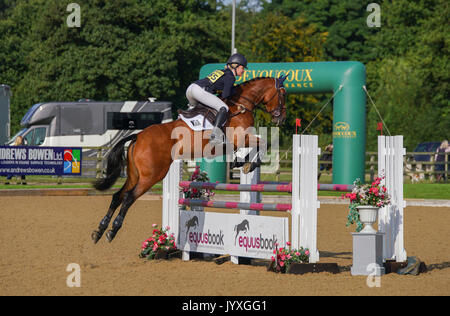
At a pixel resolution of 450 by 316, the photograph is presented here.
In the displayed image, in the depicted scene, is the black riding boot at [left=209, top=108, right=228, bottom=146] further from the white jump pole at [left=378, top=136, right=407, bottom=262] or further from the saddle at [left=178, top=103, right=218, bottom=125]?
the white jump pole at [left=378, top=136, right=407, bottom=262]

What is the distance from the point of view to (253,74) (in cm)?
2066

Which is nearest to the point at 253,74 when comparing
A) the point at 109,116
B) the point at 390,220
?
the point at 109,116

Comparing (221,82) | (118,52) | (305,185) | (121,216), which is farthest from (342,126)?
(118,52)

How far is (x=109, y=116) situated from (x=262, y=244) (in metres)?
21.7

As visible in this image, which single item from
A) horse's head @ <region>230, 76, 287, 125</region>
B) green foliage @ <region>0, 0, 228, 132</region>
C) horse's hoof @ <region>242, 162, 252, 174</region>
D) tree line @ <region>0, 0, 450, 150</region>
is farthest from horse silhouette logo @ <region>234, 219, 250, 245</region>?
green foliage @ <region>0, 0, 228, 132</region>

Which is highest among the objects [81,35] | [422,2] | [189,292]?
[422,2]

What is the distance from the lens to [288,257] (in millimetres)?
7523

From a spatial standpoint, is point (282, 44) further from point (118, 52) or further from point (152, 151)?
point (152, 151)

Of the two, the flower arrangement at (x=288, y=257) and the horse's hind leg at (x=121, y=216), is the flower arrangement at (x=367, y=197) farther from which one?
the horse's hind leg at (x=121, y=216)

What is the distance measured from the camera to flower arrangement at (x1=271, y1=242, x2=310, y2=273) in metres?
7.55

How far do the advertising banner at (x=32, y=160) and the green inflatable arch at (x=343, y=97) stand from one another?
672 centimetres

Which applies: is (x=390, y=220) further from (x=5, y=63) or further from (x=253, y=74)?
(x=5, y=63)

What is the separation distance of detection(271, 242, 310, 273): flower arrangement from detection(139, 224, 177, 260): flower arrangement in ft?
5.91

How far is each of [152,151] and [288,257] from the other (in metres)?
1.98
